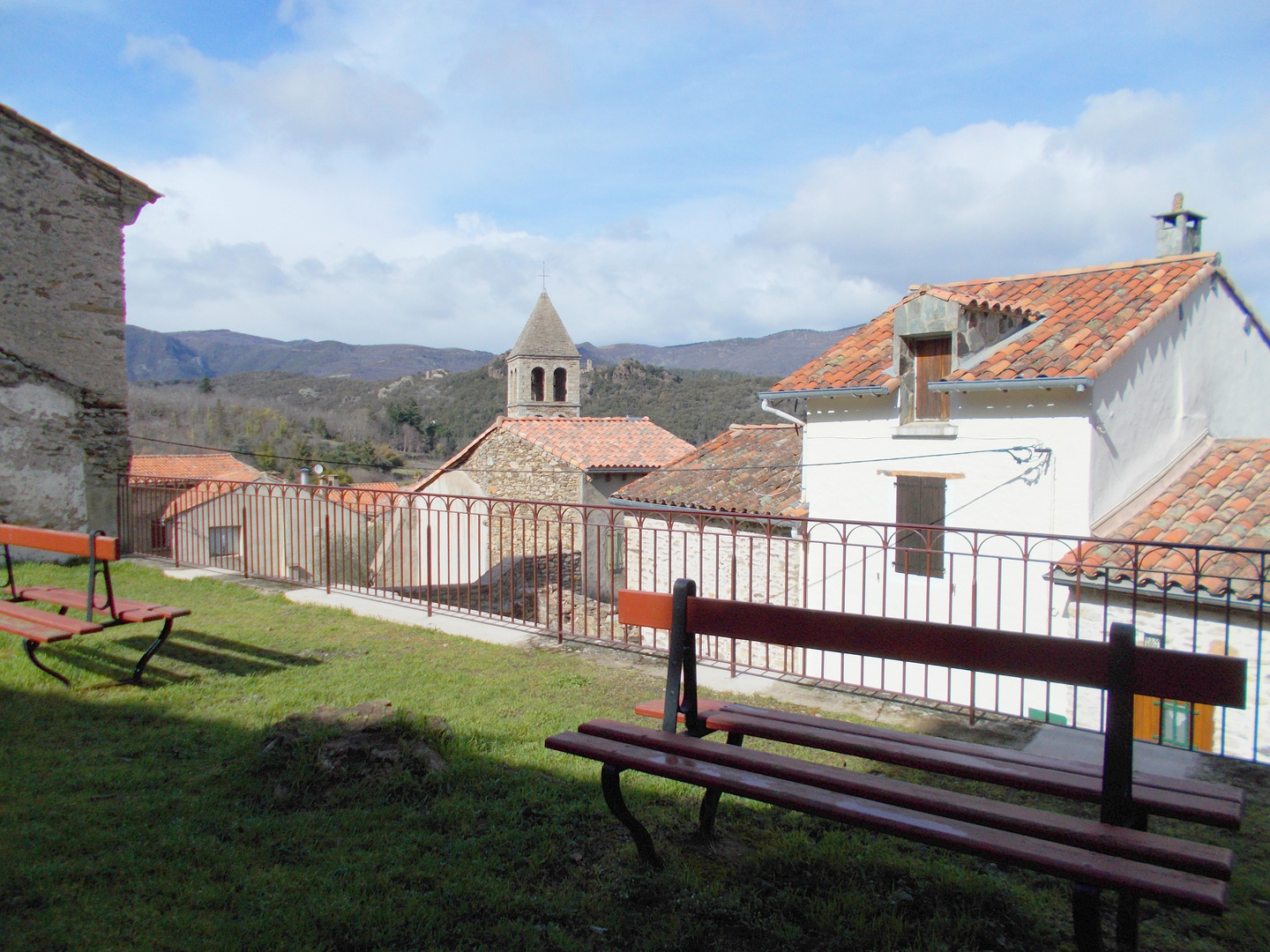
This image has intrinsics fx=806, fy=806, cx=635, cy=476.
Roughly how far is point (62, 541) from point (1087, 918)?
18.7 ft

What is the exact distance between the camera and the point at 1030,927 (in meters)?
2.45

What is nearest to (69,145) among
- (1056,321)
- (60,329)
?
(60,329)

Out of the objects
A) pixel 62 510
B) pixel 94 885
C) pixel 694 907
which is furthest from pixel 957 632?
pixel 62 510

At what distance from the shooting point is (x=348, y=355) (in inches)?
5576

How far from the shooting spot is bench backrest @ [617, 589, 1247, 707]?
6.76ft

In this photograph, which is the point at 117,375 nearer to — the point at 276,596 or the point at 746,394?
the point at 276,596

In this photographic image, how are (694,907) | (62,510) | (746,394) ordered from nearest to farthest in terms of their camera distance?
1. (694,907)
2. (62,510)
3. (746,394)

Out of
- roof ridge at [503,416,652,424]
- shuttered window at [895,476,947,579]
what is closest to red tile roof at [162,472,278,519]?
shuttered window at [895,476,947,579]

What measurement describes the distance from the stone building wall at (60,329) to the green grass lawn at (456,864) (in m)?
7.74

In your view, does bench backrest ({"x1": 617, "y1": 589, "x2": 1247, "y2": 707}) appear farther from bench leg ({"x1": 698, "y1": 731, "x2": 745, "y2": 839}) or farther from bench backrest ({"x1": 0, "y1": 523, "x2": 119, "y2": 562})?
bench backrest ({"x1": 0, "y1": 523, "x2": 119, "y2": 562})

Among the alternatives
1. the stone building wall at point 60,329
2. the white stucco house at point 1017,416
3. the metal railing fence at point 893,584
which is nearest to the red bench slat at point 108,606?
the metal railing fence at point 893,584

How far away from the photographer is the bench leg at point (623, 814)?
8.89 ft

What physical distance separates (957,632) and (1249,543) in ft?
31.0

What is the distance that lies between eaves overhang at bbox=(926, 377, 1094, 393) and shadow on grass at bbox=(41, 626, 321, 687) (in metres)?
9.66
